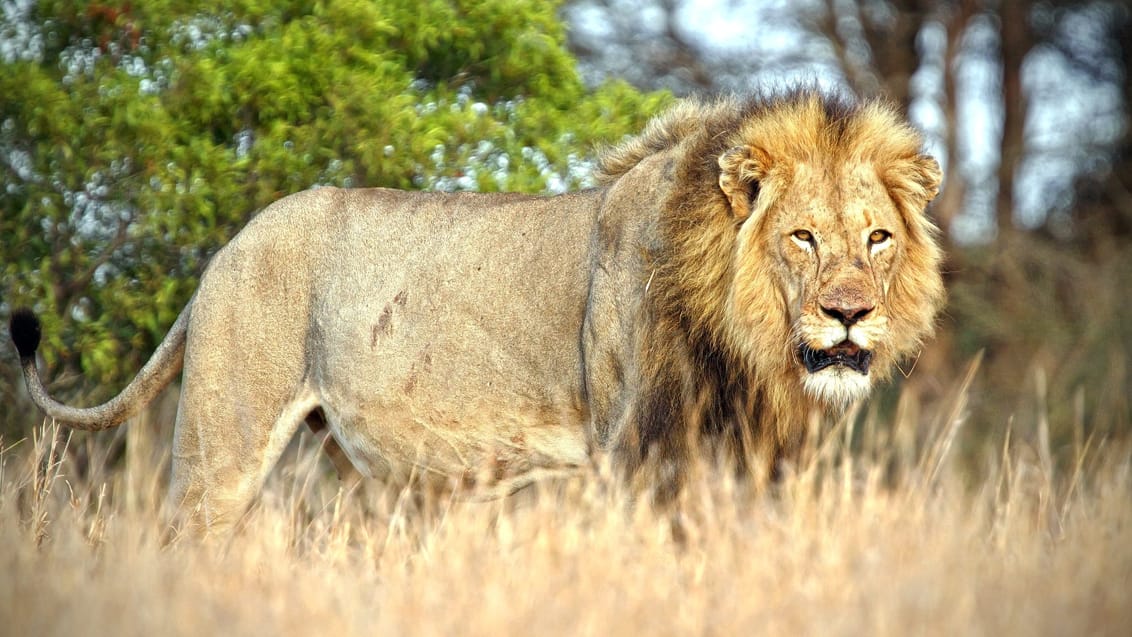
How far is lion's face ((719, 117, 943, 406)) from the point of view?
433cm

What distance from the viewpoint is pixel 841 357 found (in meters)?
4.34

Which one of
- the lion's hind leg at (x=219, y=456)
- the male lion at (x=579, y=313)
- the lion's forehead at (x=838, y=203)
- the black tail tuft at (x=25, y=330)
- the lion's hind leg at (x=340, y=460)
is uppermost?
the lion's forehead at (x=838, y=203)

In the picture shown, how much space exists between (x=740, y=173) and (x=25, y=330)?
2.72m

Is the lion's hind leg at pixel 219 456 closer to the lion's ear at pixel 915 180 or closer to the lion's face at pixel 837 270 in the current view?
the lion's face at pixel 837 270

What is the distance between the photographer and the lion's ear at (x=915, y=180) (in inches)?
183

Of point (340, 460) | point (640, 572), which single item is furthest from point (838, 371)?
point (340, 460)

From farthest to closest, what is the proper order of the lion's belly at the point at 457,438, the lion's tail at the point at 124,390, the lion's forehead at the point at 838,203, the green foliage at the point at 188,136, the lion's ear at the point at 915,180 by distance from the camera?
1. the green foliage at the point at 188,136
2. the lion's tail at the point at 124,390
3. the lion's belly at the point at 457,438
4. the lion's ear at the point at 915,180
5. the lion's forehead at the point at 838,203

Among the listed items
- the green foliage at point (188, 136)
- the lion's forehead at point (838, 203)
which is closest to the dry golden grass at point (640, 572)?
the lion's forehead at point (838, 203)

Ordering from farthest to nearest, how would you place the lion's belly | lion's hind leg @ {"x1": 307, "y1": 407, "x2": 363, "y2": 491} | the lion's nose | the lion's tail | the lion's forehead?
lion's hind leg @ {"x1": 307, "y1": 407, "x2": 363, "y2": 491}, the lion's tail, the lion's belly, the lion's forehead, the lion's nose

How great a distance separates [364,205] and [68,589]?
2.30 meters

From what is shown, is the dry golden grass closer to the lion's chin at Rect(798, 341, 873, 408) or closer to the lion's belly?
the lion's chin at Rect(798, 341, 873, 408)

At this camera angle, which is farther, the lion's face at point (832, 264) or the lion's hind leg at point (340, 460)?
the lion's hind leg at point (340, 460)

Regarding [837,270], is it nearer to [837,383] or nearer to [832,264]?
[832,264]

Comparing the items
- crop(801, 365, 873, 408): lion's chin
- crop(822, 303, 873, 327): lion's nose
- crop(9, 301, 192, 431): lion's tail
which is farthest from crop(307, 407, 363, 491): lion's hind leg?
crop(822, 303, 873, 327): lion's nose
